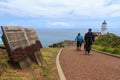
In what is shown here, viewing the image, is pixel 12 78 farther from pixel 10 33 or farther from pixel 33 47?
pixel 33 47

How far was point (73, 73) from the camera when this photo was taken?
A: 12.7 metres

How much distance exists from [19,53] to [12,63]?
0.51m

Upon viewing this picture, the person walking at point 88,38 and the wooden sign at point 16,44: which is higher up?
the wooden sign at point 16,44

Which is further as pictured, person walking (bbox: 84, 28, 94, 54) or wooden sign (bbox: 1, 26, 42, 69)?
person walking (bbox: 84, 28, 94, 54)

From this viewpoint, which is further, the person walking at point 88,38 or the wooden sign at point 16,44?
the person walking at point 88,38

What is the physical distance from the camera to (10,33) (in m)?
11.3

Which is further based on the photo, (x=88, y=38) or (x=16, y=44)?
(x=88, y=38)

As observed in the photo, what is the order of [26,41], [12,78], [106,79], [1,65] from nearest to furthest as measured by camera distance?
[12,78]
[1,65]
[106,79]
[26,41]

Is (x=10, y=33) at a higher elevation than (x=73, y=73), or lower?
higher

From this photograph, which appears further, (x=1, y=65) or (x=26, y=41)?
(x=26, y=41)

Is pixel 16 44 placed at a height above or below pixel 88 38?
above

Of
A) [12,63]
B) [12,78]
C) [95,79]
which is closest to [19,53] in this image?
[12,63]

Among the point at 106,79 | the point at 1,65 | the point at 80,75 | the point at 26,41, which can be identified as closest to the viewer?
the point at 1,65

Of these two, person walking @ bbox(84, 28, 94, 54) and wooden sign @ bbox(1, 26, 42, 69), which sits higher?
wooden sign @ bbox(1, 26, 42, 69)
